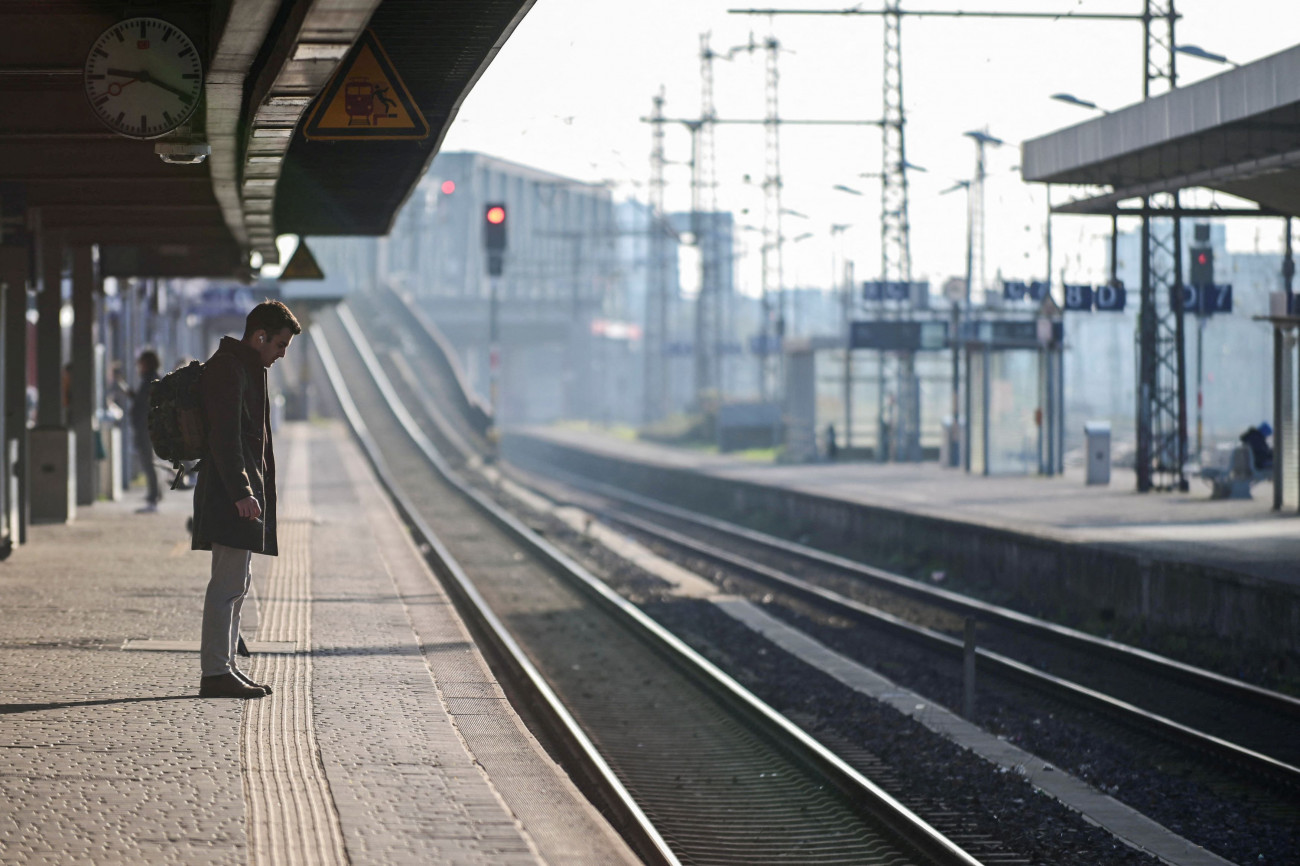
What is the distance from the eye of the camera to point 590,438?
57531 mm

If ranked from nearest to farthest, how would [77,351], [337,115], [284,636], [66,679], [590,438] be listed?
[66,679]
[337,115]
[284,636]
[77,351]
[590,438]

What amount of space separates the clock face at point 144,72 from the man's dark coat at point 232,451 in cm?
241

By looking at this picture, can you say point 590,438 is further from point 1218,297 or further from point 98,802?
point 98,802

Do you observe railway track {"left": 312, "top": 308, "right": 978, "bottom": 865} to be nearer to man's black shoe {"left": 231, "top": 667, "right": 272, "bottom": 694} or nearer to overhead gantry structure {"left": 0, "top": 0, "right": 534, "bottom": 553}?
man's black shoe {"left": 231, "top": 667, "right": 272, "bottom": 694}

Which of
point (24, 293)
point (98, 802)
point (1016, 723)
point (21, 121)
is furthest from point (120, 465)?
point (98, 802)

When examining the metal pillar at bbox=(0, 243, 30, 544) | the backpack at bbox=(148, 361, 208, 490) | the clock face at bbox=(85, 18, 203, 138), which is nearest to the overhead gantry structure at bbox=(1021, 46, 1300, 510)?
the clock face at bbox=(85, 18, 203, 138)

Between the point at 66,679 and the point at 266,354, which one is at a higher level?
the point at 266,354

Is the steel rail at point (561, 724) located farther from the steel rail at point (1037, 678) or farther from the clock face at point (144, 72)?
the clock face at point (144, 72)

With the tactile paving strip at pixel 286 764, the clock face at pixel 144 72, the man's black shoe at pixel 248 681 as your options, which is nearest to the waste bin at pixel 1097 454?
the tactile paving strip at pixel 286 764

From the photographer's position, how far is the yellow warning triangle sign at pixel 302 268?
1877cm

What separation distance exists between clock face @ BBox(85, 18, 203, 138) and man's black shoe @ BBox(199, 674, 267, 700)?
11.3 feet

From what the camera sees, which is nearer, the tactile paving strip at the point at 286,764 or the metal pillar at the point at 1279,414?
the tactile paving strip at the point at 286,764

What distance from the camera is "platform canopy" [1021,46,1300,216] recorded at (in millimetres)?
15344

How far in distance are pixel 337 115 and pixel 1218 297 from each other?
69.4 ft
